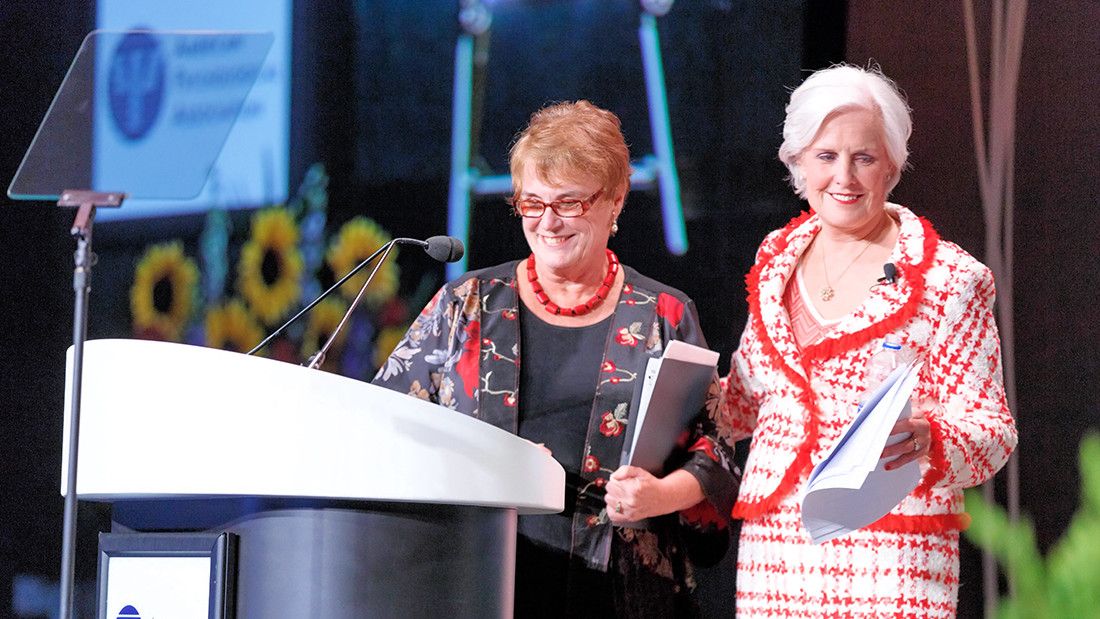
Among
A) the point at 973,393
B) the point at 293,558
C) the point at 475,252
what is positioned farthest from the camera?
the point at 475,252

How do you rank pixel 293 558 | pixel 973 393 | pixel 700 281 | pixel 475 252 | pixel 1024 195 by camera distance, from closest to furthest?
pixel 293 558
pixel 973 393
pixel 1024 195
pixel 700 281
pixel 475 252

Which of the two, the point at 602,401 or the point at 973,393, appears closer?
the point at 973,393

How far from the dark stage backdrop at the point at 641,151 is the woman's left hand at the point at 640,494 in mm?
1131

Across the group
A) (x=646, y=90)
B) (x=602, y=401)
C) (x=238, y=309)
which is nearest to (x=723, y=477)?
(x=602, y=401)

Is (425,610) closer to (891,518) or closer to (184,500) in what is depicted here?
(184,500)

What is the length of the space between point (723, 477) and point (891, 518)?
0.98 ft

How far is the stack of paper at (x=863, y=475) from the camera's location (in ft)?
5.23

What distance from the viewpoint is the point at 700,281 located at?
3203 mm


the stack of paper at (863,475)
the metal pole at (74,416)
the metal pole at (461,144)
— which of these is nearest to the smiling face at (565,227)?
the stack of paper at (863,475)

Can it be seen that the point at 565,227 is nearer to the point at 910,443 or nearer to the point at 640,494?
the point at 640,494

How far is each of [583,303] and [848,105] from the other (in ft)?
1.88

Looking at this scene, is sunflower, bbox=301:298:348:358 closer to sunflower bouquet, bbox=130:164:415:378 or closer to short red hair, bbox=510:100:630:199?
sunflower bouquet, bbox=130:164:415:378

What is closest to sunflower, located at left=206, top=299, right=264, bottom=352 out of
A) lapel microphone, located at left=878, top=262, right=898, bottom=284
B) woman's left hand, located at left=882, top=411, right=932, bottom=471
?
lapel microphone, located at left=878, top=262, right=898, bottom=284

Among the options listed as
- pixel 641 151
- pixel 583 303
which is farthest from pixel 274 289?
pixel 583 303
